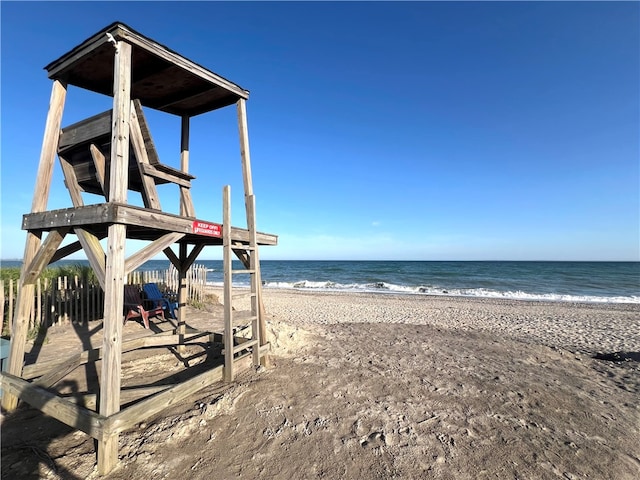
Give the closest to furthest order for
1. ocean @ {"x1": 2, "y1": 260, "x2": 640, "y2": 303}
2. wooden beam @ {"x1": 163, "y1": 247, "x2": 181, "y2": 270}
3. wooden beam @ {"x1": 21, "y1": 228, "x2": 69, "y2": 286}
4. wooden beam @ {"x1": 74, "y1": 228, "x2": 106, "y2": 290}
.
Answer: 1. wooden beam @ {"x1": 74, "y1": 228, "x2": 106, "y2": 290}
2. wooden beam @ {"x1": 21, "y1": 228, "x2": 69, "y2": 286}
3. wooden beam @ {"x1": 163, "y1": 247, "x2": 181, "y2": 270}
4. ocean @ {"x1": 2, "y1": 260, "x2": 640, "y2": 303}

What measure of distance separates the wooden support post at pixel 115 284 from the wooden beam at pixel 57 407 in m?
0.09

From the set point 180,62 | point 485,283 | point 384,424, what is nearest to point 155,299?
point 180,62

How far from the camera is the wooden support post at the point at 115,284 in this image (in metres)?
2.76

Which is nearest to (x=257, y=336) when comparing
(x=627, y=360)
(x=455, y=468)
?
(x=455, y=468)

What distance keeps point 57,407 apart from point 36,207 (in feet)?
7.96

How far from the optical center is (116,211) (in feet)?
9.48

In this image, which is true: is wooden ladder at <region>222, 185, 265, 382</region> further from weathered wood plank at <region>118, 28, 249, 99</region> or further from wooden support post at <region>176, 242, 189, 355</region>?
weathered wood plank at <region>118, 28, 249, 99</region>

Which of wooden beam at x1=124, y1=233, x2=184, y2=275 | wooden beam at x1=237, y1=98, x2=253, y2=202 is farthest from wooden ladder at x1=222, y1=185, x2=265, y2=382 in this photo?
wooden beam at x1=124, y1=233, x2=184, y2=275

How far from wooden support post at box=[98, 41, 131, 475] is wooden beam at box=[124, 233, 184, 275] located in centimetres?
14

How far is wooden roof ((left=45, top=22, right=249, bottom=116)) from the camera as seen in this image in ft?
11.1

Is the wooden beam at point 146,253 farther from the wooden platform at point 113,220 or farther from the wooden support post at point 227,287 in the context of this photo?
the wooden support post at point 227,287

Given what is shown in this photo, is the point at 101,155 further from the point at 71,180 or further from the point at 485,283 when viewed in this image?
the point at 485,283

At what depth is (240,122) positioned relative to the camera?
5023 mm

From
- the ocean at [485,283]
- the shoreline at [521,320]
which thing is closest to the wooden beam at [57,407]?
the shoreline at [521,320]
